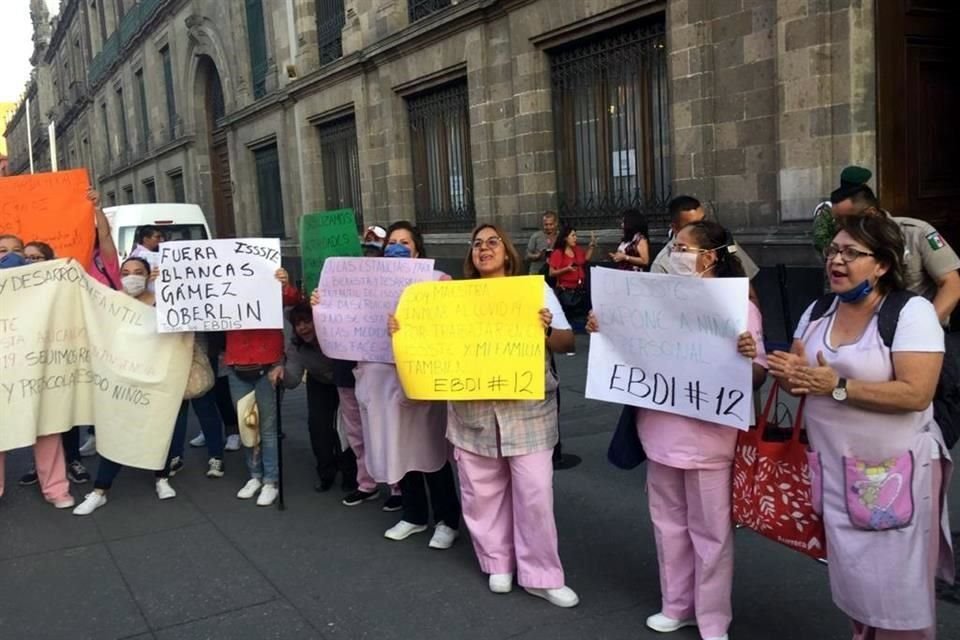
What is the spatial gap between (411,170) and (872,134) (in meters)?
9.48

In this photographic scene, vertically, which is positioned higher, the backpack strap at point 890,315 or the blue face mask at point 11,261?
the blue face mask at point 11,261

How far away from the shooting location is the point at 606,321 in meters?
3.84

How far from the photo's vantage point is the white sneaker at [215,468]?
6492 mm

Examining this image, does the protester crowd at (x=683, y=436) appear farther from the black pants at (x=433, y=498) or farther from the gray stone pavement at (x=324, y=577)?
the gray stone pavement at (x=324, y=577)

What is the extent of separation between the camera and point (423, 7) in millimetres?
15445

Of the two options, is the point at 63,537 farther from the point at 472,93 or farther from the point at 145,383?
the point at 472,93

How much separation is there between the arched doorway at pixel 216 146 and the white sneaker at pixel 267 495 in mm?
22381

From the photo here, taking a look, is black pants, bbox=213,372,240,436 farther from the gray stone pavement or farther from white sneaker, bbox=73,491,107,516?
white sneaker, bbox=73,491,107,516

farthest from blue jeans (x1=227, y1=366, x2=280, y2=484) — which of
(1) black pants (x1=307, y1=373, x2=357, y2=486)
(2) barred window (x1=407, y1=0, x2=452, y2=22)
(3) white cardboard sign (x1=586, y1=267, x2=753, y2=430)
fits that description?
(2) barred window (x1=407, y1=0, x2=452, y2=22)

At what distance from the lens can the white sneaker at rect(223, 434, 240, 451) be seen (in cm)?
730

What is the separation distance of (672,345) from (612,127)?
28.5 feet

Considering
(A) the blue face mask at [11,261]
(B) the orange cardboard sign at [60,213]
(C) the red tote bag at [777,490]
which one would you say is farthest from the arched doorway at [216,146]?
(C) the red tote bag at [777,490]

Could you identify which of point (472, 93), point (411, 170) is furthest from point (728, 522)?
point (411, 170)

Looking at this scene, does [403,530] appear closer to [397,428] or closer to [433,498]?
[433,498]
